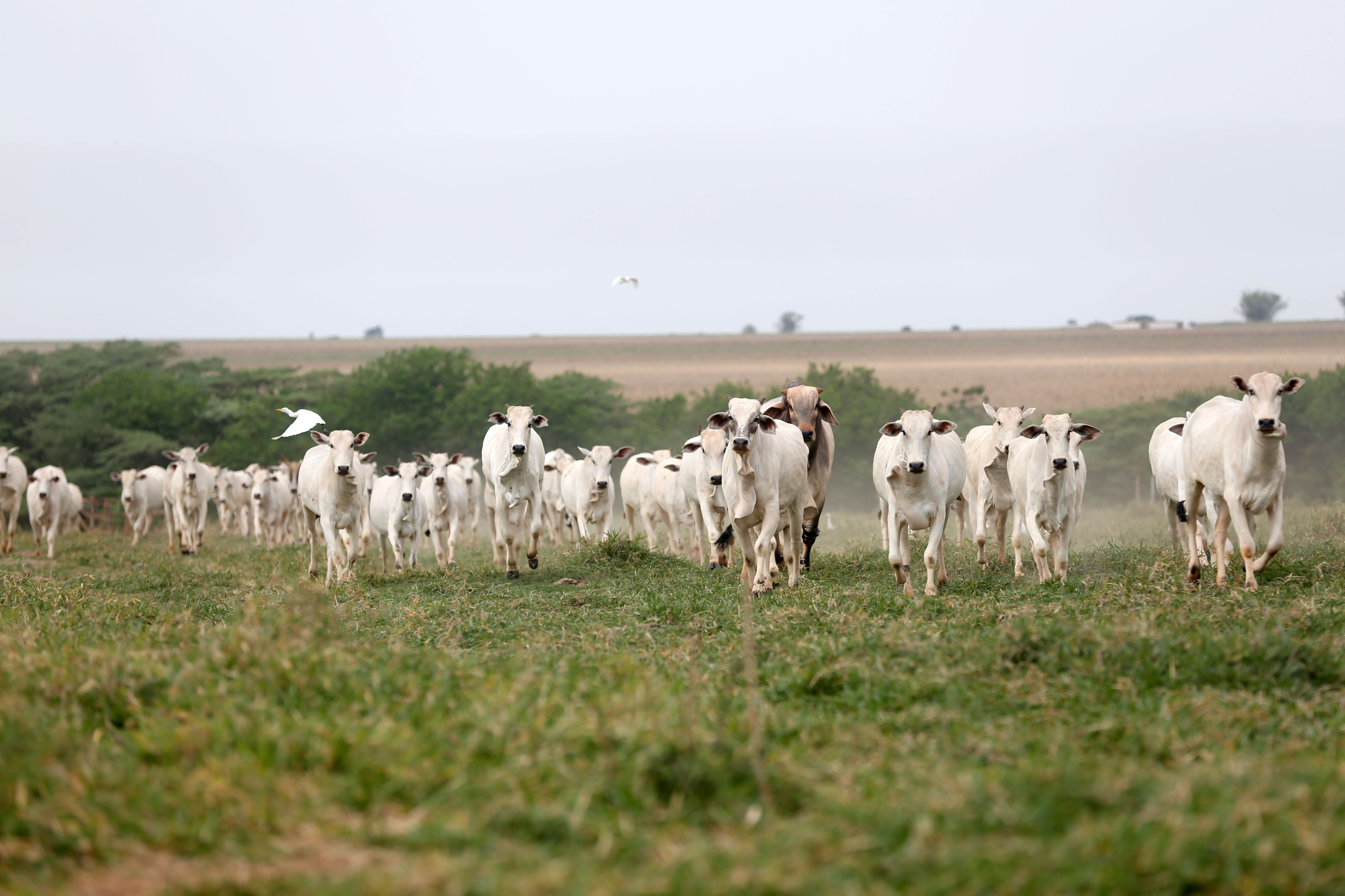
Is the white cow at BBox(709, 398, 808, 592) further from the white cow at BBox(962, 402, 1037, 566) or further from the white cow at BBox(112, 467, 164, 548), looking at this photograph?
the white cow at BBox(112, 467, 164, 548)

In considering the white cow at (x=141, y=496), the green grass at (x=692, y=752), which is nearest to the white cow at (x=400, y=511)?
the green grass at (x=692, y=752)

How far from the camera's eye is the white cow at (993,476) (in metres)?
14.9

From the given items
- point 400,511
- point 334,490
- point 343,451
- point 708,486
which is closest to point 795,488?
point 708,486

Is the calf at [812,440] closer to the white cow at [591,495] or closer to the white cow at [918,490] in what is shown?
the white cow at [918,490]

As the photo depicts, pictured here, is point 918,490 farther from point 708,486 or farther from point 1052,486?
point 708,486

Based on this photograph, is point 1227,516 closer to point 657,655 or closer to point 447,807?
point 657,655

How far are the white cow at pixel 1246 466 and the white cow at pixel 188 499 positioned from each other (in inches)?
768

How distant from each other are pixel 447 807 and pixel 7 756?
2.43 meters

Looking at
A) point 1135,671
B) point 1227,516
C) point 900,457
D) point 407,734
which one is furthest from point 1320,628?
point 407,734

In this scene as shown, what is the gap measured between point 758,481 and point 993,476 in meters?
3.93

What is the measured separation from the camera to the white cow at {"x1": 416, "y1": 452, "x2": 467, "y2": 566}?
20406 millimetres

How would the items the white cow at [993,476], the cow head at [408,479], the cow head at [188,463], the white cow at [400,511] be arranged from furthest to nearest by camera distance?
the cow head at [188,463] < the white cow at [400,511] < the cow head at [408,479] < the white cow at [993,476]

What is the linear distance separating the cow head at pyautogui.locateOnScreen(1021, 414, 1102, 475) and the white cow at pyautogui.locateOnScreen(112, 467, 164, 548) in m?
23.5

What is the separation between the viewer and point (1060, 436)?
1302cm
